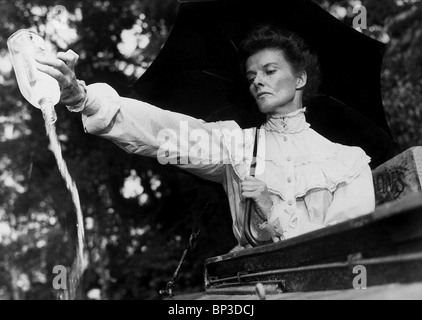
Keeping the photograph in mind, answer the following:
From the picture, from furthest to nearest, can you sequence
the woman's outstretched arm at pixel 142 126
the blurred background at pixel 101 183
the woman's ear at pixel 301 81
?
the blurred background at pixel 101 183
the woman's ear at pixel 301 81
the woman's outstretched arm at pixel 142 126

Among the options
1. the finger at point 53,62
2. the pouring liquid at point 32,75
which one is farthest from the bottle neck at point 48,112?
the finger at point 53,62

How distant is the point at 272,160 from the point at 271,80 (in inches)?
13.6

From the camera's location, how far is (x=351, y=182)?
7.86ft

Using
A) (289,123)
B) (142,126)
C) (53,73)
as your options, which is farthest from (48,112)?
(289,123)

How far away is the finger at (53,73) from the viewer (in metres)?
1.89

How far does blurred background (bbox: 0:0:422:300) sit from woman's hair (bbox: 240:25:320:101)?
1.72m

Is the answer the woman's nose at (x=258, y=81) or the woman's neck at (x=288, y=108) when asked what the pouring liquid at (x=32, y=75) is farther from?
the woman's neck at (x=288, y=108)

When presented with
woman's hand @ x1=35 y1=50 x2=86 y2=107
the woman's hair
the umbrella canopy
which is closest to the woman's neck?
the woman's hair

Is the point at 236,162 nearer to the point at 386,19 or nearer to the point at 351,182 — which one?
the point at 351,182

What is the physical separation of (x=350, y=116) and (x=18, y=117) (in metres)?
2.52

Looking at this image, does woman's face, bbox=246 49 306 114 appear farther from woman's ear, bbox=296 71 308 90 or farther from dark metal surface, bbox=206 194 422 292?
dark metal surface, bbox=206 194 422 292

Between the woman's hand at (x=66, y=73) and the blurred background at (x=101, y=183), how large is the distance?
2302mm

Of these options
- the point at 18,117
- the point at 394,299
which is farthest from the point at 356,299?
the point at 18,117

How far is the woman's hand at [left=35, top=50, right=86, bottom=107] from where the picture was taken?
1.90 metres
